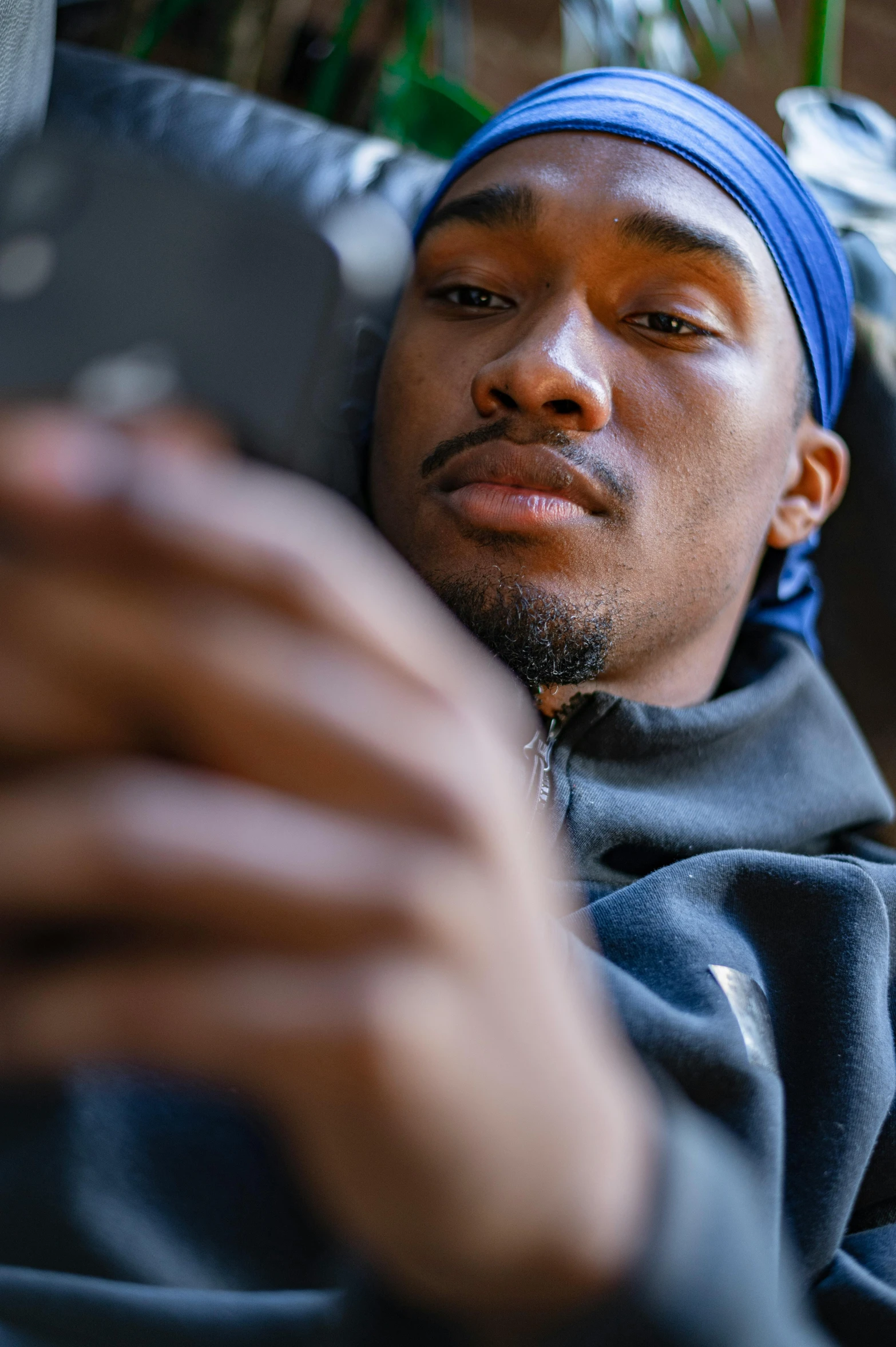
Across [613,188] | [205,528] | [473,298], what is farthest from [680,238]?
[205,528]

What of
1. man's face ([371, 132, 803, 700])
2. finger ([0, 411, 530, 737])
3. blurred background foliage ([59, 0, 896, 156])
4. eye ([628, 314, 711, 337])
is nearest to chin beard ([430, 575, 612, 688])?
man's face ([371, 132, 803, 700])

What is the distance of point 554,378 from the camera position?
67cm

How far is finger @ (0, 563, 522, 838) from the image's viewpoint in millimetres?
198

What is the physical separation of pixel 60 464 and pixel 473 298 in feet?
2.29

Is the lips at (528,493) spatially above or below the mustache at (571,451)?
below

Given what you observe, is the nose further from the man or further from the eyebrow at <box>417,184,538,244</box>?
the eyebrow at <box>417,184,538,244</box>

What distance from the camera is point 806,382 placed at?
2.90ft

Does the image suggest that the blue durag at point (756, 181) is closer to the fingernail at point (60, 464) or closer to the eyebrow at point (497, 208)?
the eyebrow at point (497, 208)

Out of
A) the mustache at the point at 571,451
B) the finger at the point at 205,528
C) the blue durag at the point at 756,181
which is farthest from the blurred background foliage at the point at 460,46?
the finger at the point at 205,528

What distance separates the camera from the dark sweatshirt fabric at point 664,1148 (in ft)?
0.82

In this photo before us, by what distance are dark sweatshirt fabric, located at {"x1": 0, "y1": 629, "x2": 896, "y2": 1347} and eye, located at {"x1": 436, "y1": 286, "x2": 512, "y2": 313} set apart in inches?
13.4

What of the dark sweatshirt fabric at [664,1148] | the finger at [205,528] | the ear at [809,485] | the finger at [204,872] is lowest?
the dark sweatshirt fabric at [664,1148]

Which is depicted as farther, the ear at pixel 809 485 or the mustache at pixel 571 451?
the ear at pixel 809 485

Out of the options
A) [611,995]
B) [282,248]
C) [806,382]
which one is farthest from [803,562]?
[282,248]
